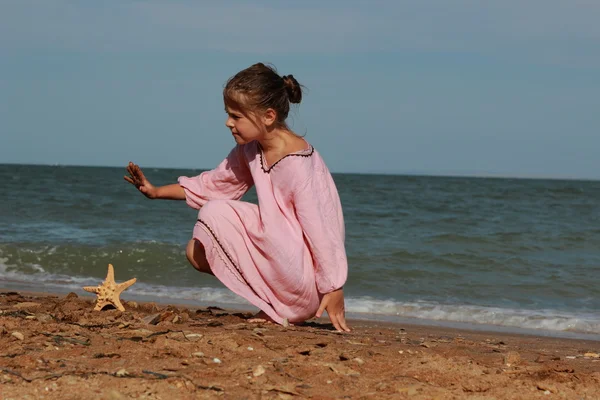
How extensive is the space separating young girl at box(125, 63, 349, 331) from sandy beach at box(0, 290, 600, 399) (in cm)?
24

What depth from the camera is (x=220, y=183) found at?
5004 millimetres

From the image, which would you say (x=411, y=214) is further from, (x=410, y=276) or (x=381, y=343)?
(x=381, y=343)

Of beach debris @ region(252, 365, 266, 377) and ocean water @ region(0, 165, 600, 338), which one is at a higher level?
beach debris @ region(252, 365, 266, 377)

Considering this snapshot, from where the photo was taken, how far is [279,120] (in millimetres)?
4613

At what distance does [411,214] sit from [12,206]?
9.27 m

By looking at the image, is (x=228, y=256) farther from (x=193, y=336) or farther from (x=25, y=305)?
(x=25, y=305)

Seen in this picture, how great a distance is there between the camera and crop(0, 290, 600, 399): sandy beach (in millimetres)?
3006

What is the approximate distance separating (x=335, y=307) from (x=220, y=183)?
42.4 inches

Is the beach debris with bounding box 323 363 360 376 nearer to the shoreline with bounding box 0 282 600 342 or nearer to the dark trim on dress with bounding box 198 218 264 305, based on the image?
the dark trim on dress with bounding box 198 218 264 305

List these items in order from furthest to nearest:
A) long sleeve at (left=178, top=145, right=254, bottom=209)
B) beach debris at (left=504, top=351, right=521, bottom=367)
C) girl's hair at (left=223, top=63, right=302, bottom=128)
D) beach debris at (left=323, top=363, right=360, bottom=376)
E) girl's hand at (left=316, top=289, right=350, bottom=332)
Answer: long sleeve at (left=178, top=145, right=254, bottom=209) → girl's hand at (left=316, top=289, right=350, bottom=332) → girl's hair at (left=223, top=63, right=302, bottom=128) → beach debris at (left=504, top=351, right=521, bottom=367) → beach debris at (left=323, top=363, right=360, bottom=376)

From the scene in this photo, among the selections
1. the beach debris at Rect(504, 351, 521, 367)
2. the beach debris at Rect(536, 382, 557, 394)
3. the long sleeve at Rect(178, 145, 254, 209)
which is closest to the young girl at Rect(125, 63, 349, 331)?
the long sleeve at Rect(178, 145, 254, 209)

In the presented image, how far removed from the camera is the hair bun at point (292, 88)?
458cm

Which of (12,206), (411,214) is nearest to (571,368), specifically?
(411,214)

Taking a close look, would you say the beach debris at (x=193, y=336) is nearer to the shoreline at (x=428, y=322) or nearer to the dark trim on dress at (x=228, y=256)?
the dark trim on dress at (x=228, y=256)
